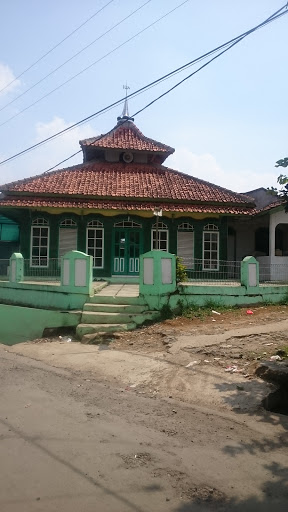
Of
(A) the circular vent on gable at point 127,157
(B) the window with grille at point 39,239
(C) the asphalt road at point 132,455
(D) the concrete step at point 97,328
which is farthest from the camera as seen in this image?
(A) the circular vent on gable at point 127,157

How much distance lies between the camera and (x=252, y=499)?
3.07 meters

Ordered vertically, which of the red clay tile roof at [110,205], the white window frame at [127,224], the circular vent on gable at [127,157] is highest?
the circular vent on gable at [127,157]

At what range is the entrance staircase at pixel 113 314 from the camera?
9312 mm

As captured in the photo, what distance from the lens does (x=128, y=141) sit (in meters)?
20.4

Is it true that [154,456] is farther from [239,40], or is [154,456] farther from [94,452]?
[239,40]

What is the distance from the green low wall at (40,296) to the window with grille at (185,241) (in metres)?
7.23

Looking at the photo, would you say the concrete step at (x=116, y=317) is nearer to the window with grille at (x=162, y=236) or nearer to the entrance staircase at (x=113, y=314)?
the entrance staircase at (x=113, y=314)

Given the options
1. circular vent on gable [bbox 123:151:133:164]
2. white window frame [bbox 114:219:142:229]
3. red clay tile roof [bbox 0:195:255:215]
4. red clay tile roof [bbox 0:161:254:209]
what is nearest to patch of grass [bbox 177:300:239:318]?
red clay tile roof [bbox 0:195:255:215]

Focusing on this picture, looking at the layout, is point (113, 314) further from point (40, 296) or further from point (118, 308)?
point (40, 296)

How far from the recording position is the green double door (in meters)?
17.2

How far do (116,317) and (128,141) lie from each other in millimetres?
12920

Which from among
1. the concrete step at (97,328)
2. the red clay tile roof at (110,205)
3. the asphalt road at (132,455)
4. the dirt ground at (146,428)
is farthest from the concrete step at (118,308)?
the red clay tile roof at (110,205)

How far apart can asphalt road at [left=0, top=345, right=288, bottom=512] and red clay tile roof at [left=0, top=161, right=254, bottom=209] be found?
12.0m

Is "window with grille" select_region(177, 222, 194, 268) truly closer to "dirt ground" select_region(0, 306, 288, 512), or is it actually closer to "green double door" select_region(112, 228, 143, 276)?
"green double door" select_region(112, 228, 143, 276)
